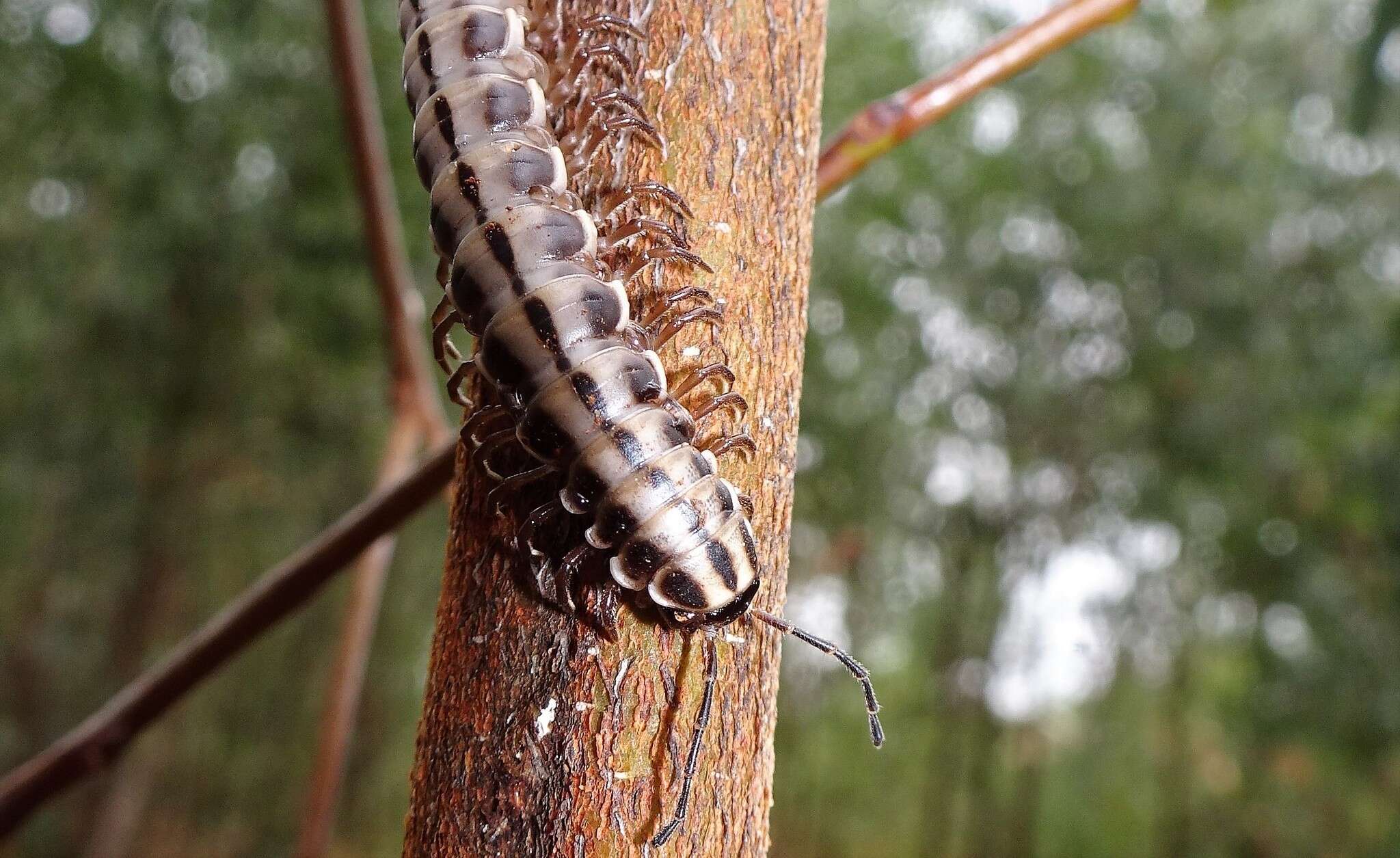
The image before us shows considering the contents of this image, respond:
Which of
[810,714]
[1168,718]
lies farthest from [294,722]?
[1168,718]

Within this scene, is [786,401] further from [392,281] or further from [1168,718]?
[1168,718]

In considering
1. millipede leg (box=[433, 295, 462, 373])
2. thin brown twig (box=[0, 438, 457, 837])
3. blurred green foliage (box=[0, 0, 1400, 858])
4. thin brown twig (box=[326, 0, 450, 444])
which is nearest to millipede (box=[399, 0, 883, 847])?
millipede leg (box=[433, 295, 462, 373])

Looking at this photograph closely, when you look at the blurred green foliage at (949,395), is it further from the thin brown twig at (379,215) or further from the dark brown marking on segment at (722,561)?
the dark brown marking on segment at (722,561)

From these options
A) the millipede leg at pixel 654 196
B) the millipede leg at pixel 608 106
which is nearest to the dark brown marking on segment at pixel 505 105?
the millipede leg at pixel 608 106

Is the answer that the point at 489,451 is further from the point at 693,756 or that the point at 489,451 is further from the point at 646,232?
the point at 693,756

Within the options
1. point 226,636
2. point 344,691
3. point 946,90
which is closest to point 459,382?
point 226,636

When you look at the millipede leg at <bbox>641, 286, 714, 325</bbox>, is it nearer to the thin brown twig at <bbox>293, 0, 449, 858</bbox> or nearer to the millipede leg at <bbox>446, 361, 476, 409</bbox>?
the millipede leg at <bbox>446, 361, 476, 409</bbox>
